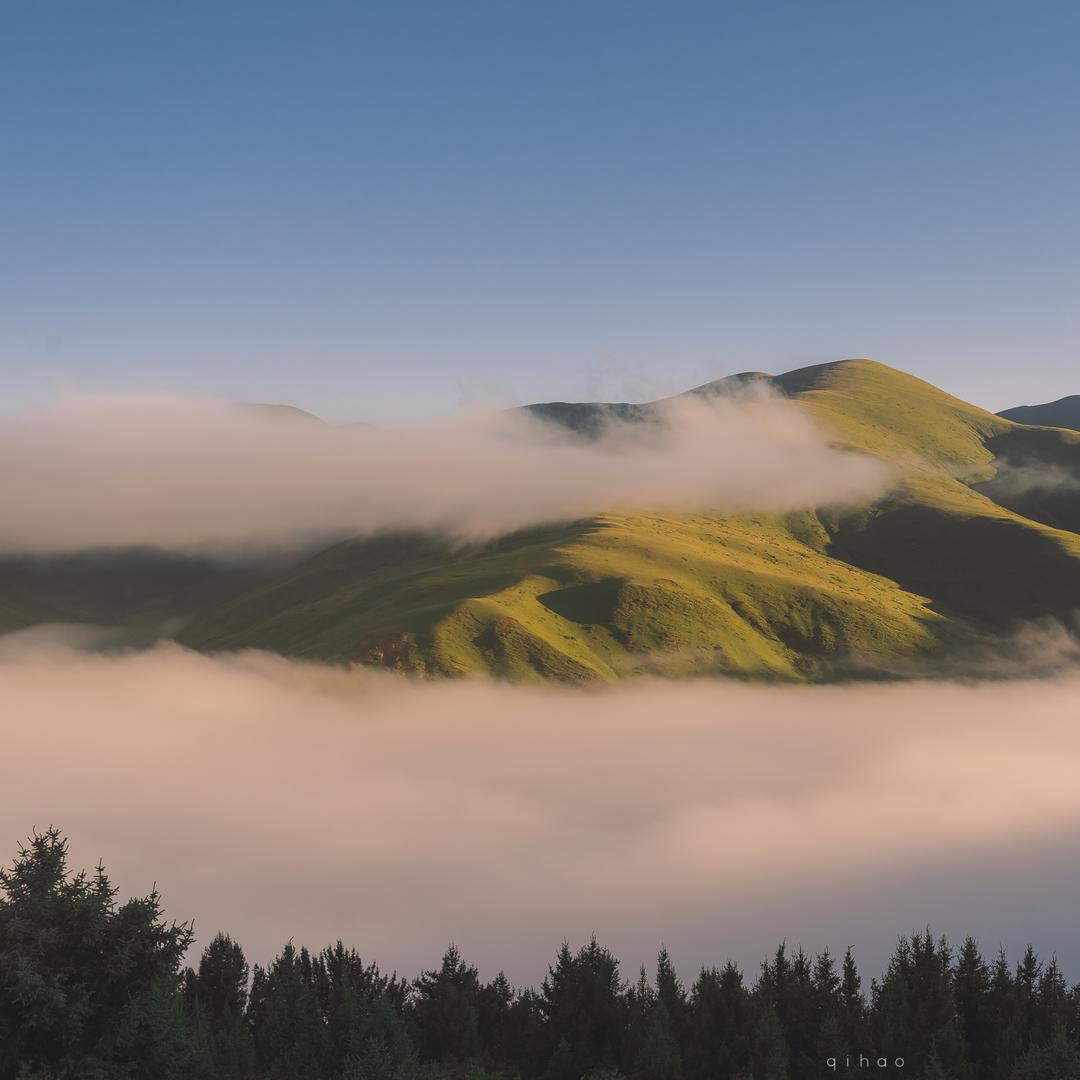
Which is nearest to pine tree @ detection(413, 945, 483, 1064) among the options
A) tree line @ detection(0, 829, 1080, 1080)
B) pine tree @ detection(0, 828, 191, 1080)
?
tree line @ detection(0, 829, 1080, 1080)

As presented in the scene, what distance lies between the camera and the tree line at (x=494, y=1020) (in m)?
52.5

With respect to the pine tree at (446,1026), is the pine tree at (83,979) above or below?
above

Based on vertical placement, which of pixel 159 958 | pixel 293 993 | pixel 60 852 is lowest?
pixel 293 993

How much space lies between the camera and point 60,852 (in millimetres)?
56406

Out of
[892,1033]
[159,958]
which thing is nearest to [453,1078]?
[892,1033]

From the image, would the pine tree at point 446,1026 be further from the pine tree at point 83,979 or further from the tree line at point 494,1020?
the pine tree at point 83,979

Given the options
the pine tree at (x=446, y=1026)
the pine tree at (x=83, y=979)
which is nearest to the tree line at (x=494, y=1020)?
the pine tree at (x=83, y=979)

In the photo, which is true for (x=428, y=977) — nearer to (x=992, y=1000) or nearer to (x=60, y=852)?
(x=992, y=1000)

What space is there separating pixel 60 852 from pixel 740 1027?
224 ft

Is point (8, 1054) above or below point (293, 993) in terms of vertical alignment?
above

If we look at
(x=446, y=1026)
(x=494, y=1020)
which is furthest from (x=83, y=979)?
(x=494, y=1020)

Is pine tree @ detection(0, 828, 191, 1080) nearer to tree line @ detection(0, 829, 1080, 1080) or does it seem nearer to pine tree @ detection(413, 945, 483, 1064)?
tree line @ detection(0, 829, 1080, 1080)

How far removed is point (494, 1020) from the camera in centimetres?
11638

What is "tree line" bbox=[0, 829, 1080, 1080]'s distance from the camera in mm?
52500
